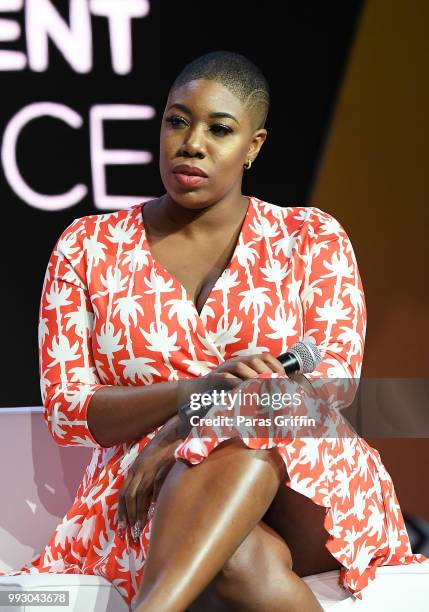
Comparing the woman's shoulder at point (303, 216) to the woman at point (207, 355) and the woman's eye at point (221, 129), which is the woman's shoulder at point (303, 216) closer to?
the woman at point (207, 355)

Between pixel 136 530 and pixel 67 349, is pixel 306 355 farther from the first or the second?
pixel 67 349

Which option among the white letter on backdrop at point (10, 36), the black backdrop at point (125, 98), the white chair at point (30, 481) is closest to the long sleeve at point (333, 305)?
the white chair at point (30, 481)

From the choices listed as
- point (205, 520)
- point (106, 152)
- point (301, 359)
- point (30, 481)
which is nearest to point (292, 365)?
point (301, 359)

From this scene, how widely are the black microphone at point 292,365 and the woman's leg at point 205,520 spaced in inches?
3.5

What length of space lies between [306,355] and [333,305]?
12.7 inches

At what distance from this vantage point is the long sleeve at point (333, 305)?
1932 millimetres

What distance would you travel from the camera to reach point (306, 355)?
1718mm

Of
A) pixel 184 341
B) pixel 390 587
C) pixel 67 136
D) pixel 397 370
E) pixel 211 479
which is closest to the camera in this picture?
pixel 211 479

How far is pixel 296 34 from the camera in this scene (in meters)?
2.97

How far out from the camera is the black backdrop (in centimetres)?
293

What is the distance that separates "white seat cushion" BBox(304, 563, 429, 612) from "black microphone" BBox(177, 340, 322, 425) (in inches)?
15.2

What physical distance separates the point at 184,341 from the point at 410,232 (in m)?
1.32

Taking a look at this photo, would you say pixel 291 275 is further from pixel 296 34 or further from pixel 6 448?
pixel 296 34

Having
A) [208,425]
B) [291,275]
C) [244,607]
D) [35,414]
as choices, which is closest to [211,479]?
[208,425]
